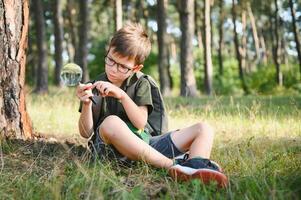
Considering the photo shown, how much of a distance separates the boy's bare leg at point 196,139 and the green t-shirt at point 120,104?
24 cm

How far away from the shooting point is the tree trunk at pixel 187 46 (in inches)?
557

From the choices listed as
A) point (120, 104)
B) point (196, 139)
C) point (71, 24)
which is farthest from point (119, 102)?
point (71, 24)

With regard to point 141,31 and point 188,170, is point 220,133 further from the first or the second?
point 188,170

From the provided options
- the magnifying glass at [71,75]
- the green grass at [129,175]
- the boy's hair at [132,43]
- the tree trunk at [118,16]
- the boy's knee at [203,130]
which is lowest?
the green grass at [129,175]

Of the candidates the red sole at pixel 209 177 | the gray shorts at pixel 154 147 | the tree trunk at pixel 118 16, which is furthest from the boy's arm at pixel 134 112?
the tree trunk at pixel 118 16

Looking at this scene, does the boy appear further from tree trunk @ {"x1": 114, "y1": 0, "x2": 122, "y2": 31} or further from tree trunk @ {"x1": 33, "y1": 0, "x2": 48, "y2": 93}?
tree trunk @ {"x1": 33, "y1": 0, "x2": 48, "y2": 93}

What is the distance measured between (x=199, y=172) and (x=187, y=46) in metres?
12.1

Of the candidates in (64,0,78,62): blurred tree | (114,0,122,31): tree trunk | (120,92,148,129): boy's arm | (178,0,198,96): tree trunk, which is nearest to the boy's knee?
(120,92,148,129): boy's arm

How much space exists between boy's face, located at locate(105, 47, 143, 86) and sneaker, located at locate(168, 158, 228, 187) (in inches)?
30.7

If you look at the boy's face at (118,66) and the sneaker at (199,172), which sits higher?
the boy's face at (118,66)

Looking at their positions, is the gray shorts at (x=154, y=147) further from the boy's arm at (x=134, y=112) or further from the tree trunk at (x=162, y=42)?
the tree trunk at (x=162, y=42)

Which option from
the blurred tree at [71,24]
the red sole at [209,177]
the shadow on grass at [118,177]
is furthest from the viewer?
the blurred tree at [71,24]

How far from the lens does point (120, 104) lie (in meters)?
3.40

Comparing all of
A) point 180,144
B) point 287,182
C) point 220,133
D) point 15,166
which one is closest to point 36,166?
point 15,166
